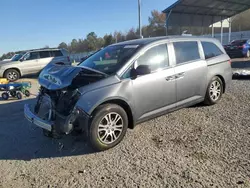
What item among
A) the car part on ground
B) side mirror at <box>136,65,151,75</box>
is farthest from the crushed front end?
the car part on ground

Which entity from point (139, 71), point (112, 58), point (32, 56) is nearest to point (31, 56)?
point (32, 56)

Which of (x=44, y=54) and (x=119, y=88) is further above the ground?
(x=44, y=54)

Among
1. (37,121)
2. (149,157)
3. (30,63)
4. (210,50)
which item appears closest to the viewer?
(149,157)

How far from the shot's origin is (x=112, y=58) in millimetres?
4508

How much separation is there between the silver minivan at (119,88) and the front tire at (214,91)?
0.22m

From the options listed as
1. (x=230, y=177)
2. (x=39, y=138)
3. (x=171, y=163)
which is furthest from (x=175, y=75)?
(x=39, y=138)

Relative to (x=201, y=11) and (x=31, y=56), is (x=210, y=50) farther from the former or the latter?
(x=201, y=11)

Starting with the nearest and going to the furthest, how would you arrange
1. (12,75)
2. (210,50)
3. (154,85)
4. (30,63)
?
(154,85) < (210,50) < (12,75) < (30,63)

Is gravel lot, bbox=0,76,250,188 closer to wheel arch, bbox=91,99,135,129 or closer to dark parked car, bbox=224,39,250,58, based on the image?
wheel arch, bbox=91,99,135,129

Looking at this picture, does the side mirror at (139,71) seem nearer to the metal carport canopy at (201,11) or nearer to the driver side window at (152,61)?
the driver side window at (152,61)

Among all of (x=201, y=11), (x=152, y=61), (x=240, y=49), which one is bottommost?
(x=152, y=61)

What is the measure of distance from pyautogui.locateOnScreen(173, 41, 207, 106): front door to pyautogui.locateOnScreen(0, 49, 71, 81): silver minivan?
32.5 ft

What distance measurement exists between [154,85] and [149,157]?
4.54 feet

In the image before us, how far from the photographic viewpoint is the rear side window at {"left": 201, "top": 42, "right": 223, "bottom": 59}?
17.6 ft
